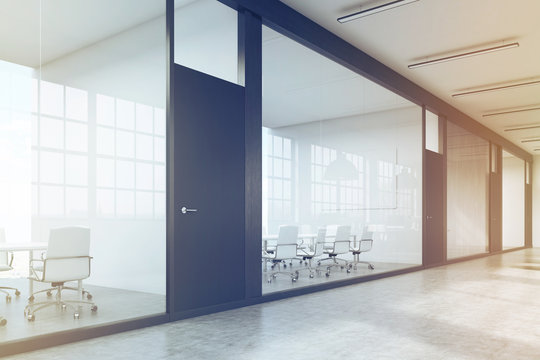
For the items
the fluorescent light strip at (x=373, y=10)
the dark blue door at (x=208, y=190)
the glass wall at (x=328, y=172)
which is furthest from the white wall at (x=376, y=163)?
the fluorescent light strip at (x=373, y=10)

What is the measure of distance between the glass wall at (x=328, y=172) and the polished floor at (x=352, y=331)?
1034mm

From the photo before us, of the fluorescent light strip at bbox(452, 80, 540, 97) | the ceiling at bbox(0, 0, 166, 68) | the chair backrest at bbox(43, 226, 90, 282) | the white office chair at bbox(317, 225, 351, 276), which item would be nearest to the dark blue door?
the ceiling at bbox(0, 0, 166, 68)

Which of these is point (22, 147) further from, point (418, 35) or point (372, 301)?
point (418, 35)

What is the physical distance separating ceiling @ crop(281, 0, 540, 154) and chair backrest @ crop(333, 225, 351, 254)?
3.03 m

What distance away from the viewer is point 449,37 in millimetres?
7348

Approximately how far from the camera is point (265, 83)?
634 cm

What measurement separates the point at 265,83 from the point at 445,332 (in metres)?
3.77

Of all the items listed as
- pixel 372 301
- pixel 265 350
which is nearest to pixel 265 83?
pixel 372 301

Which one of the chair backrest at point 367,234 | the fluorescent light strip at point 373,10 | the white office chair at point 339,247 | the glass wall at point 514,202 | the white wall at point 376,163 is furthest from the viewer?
the glass wall at point 514,202

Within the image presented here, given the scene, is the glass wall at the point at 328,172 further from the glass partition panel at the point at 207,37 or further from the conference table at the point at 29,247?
the conference table at the point at 29,247

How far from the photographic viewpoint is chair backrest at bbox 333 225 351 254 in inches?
303

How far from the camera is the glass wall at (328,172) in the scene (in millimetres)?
6523

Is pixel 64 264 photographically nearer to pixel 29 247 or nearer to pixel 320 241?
pixel 29 247

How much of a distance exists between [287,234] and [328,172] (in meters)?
1.23
